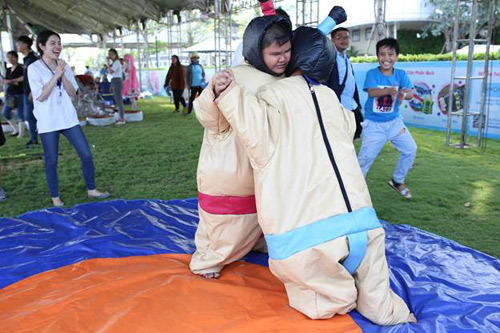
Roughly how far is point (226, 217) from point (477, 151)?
5332 mm

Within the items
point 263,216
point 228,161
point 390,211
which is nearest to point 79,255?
point 228,161

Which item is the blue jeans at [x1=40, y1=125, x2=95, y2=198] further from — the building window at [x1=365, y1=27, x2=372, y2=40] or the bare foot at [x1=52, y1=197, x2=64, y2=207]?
the building window at [x1=365, y1=27, x2=372, y2=40]

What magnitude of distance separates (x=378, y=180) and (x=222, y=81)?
11.5 feet

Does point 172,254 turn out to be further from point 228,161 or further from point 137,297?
point 228,161

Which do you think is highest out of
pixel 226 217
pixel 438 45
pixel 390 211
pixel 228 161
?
pixel 438 45

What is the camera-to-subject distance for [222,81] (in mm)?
1891

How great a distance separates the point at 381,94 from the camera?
13.3 feet

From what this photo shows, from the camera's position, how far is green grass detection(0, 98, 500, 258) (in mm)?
3779

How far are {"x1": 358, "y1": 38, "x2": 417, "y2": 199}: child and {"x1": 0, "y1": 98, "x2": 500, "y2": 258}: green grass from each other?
1.64 ft

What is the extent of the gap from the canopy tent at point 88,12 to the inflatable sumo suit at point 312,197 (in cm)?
1211

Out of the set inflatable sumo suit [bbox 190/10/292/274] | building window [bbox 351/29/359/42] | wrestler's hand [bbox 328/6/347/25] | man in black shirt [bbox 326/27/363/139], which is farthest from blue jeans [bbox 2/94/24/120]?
building window [bbox 351/29/359/42]

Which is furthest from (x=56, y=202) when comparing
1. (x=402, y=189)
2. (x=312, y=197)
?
(x=402, y=189)

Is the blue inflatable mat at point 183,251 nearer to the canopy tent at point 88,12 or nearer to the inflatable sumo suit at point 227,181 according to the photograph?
the inflatable sumo suit at point 227,181

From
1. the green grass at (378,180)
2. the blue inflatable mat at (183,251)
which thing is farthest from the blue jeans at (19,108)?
the blue inflatable mat at (183,251)
